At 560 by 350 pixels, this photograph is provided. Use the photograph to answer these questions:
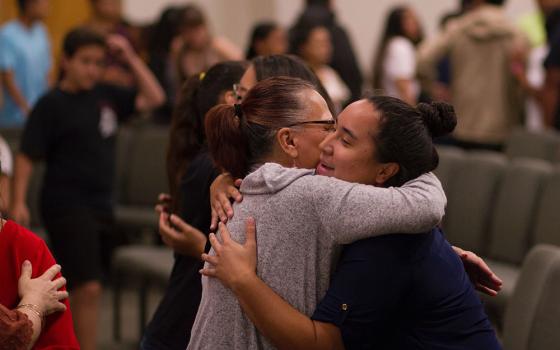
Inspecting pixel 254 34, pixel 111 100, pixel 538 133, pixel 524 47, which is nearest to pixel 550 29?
pixel 524 47

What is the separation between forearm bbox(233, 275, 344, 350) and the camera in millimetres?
1810

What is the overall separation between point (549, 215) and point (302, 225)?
8.32 feet

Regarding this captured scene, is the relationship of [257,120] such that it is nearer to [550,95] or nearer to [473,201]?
[473,201]

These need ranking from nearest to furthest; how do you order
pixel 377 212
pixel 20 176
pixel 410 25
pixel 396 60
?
pixel 377 212, pixel 20 176, pixel 396 60, pixel 410 25

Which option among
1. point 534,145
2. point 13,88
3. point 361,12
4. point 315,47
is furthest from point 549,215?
point 361,12

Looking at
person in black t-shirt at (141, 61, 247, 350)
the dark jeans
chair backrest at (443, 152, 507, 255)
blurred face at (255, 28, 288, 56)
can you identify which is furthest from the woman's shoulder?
the dark jeans

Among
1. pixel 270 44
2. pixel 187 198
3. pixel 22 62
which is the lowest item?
pixel 22 62

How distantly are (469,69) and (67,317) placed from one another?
4537 mm

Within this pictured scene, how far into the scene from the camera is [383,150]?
1.89m

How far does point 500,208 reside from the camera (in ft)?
14.7

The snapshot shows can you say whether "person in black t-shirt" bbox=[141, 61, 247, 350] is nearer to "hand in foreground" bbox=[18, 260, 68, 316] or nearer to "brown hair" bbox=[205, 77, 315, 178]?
"brown hair" bbox=[205, 77, 315, 178]

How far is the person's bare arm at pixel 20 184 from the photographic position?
170 inches

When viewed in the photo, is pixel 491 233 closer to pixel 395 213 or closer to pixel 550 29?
pixel 550 29

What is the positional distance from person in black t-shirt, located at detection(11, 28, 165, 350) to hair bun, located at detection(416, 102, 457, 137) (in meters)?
2.59
